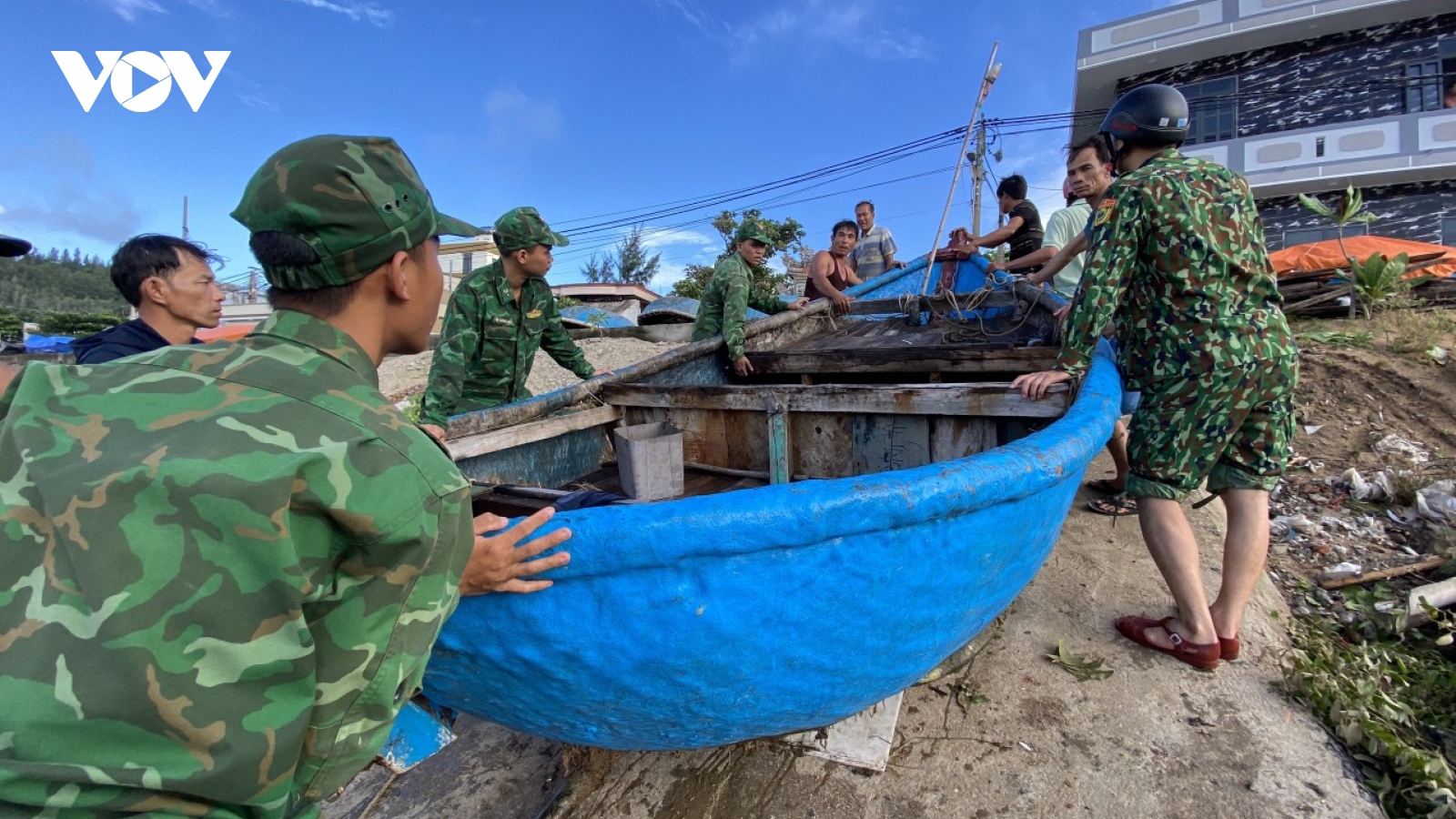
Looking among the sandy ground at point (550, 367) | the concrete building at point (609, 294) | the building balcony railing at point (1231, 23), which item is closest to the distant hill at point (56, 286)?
the concrete building at point (609, 294)

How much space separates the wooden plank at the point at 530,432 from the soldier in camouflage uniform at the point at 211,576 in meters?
1.32

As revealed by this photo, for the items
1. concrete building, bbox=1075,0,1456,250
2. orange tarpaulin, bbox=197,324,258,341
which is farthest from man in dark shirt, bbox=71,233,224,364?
concrete building, bbox=1075,0,1456,250

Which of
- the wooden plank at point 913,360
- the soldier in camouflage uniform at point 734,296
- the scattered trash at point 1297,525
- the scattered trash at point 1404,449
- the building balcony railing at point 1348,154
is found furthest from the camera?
the building balcony railing at point 1348,154

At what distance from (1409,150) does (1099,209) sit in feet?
55.9

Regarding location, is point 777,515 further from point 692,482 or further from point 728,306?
point 728,306

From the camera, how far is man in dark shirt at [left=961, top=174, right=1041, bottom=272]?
223 inches

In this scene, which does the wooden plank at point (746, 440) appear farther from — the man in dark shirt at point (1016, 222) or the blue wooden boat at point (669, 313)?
the blue wooden boat at point (669, 313)

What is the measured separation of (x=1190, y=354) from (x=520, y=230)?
292 centimetres

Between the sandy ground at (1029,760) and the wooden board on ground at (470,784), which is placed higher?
the sandy ground at (1029,760)

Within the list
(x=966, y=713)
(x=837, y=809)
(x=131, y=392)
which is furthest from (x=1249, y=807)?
(x=131, y=392)

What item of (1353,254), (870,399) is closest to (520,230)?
(870,399)

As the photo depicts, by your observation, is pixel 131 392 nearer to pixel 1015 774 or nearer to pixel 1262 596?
pixel 1015 774

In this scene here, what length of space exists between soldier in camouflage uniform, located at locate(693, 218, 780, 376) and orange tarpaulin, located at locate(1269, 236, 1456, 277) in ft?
26.8

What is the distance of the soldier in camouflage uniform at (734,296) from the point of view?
406 cm
